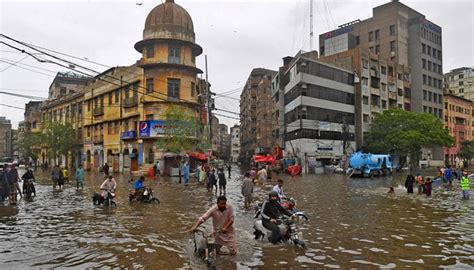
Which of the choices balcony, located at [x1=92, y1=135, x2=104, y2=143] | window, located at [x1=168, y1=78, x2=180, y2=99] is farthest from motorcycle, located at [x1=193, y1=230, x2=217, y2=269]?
balcony, located at [x1=92, y1=135, x2=104, y2=143]

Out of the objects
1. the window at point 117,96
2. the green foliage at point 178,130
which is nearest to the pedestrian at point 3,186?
the green foliage at point 178,130

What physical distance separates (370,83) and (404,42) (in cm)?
1841

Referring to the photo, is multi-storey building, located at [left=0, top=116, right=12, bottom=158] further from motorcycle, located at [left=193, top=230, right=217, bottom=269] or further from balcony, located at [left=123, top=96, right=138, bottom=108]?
motorcycle, located at [left=193, top=230, right=217, bottom=269]

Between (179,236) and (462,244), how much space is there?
702 centimetres

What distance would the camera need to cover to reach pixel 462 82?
12812 centimetres

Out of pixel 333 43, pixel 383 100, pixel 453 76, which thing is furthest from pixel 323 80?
pixel 453 76

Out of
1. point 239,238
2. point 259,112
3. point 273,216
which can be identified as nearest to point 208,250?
point 273,216

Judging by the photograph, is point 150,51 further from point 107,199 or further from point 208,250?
point 208,250

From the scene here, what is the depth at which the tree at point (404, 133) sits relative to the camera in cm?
5778

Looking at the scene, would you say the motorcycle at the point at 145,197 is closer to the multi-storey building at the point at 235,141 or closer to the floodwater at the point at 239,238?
the floodwater at the point at 239,238

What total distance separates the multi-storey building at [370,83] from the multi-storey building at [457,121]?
2187 cm

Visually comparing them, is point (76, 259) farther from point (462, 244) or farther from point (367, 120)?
point (367, 120)

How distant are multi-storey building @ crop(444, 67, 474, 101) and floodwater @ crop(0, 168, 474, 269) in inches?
4914

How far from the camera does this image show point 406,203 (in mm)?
18625
